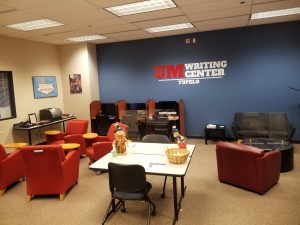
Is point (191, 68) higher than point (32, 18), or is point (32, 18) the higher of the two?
point (32, 18)

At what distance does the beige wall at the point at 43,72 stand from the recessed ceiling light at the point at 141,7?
10.4 ft

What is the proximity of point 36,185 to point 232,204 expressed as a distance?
112 inches

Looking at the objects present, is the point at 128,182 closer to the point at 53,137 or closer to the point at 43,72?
the point at 53,137

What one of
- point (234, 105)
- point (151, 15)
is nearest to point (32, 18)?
point (151, 15)

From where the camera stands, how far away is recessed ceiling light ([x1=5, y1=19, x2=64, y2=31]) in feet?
15.3

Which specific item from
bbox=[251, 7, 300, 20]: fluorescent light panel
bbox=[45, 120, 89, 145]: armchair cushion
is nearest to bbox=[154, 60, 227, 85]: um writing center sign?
bbox=[251, 7, 300, 20]: fluorescent light panel

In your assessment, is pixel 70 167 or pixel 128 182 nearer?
pixel 128 182

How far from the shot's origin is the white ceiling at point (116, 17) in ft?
12.3

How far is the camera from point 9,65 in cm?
588

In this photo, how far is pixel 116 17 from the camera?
179 inches

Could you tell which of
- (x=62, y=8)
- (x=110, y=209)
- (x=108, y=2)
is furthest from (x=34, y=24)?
(x=110, y=209)

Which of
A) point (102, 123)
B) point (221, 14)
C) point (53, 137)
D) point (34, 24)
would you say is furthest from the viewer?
point (102, 123)

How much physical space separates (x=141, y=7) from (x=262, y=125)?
3.95 metres

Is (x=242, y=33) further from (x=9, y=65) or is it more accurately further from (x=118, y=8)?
(x=9, y=65)
